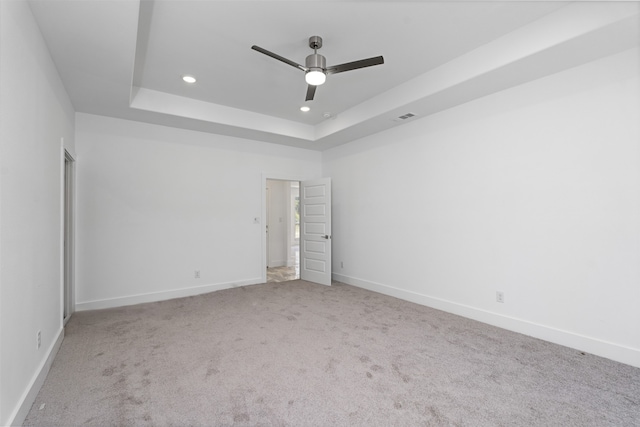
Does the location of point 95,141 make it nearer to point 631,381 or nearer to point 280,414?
point 280,414

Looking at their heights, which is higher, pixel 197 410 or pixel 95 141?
pixel 95 141

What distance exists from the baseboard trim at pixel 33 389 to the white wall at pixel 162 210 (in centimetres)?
162

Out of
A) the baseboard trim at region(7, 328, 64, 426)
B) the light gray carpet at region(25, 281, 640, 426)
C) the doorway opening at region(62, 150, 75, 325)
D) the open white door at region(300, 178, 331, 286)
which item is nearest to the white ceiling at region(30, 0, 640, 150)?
the doorway opening at region(62, 150, 75, 325)

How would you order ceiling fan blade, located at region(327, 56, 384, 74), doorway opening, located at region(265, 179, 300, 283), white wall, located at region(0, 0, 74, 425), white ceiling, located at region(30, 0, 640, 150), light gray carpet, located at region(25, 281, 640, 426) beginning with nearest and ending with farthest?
1. white wall, located at region(0, 0, 74, 425)
2. light gray carpet, located at region(25, 281, 640, 426)
3. white ceiling, located at region(30, 0, 640, 150)
4. ceiling fan blade, located at region(327, 56, 384, 74)
5. doorway opening, located at region(265, 179, 300, 283)

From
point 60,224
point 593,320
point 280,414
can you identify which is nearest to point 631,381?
point 593,320

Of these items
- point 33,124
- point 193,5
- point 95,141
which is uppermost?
point 193,5

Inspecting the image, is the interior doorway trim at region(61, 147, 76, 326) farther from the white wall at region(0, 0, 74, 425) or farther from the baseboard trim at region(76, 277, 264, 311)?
the white wall at region(0, 0, 74, 425)

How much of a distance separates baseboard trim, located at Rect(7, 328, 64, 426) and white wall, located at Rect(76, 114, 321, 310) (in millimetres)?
1617

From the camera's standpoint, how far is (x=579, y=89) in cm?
283

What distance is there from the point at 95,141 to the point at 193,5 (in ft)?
9.23

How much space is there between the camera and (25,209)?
1991 millimetres

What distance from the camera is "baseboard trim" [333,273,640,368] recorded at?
102 inches

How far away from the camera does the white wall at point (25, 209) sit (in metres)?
1.66

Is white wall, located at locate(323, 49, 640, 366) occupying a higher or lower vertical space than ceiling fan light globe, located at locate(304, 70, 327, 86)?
lower
